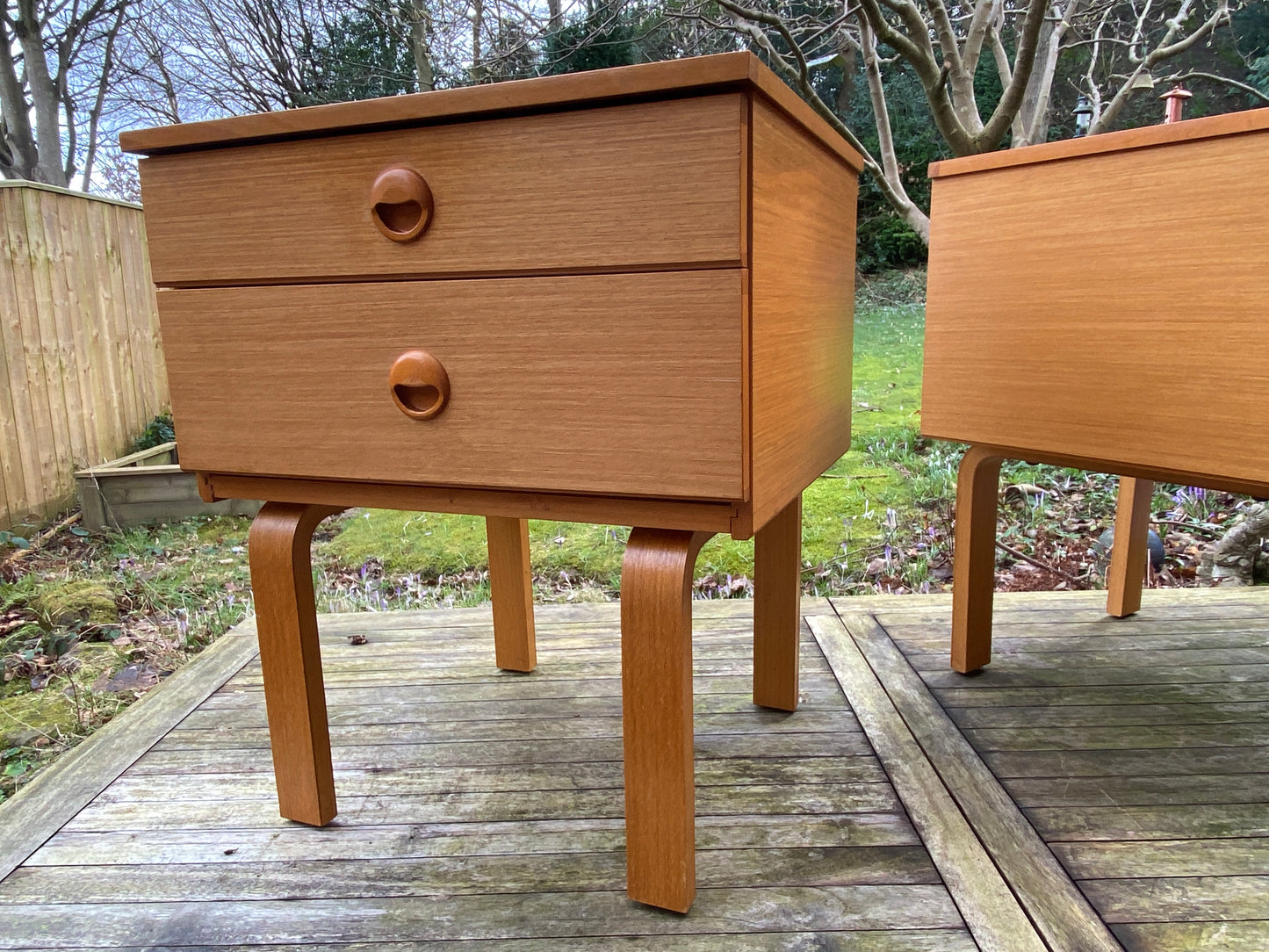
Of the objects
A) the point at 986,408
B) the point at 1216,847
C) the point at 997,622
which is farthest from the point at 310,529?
the point at 997,622

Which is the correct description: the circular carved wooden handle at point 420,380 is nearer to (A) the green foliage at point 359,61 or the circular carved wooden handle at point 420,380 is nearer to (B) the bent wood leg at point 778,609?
(B) the bent wood leg at point 778,609

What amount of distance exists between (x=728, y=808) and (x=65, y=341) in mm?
3161

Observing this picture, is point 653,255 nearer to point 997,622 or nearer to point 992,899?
point 992,899

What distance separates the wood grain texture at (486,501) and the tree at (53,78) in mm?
5605

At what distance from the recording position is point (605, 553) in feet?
8.73

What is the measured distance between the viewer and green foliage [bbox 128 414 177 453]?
3525 millimetres

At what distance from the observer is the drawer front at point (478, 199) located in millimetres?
754

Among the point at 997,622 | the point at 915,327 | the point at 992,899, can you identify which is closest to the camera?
the point at 992,899

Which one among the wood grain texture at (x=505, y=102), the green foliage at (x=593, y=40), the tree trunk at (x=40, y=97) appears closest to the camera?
the wood grain texture at (x=505, y=102)

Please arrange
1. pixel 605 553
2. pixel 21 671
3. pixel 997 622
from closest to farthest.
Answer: pixel 997 622 → pixel 21 671 → pixel 605 553

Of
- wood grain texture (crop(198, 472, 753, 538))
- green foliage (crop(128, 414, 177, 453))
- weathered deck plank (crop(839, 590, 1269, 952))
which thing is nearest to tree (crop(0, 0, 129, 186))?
green foliage (crop(128, 414, 177, 453))

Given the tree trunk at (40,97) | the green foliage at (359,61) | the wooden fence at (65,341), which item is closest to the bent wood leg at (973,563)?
the wooden fence at (65,341)

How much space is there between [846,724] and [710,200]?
93cm

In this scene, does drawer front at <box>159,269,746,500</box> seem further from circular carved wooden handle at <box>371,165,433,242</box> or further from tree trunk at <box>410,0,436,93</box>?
tree trunk at <box>410,0,436,93</box>
